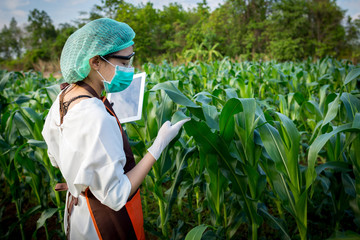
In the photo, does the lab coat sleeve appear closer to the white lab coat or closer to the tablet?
the white lab coat

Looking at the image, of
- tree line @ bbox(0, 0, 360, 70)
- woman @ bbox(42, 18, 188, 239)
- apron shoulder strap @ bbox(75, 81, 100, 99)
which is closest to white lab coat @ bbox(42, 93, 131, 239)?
woman @ bbox(42, 18, 188, 239)

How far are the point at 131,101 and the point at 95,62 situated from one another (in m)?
0.35

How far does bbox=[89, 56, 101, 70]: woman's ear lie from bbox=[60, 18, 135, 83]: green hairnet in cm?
4

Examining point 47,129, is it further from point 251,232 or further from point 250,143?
point 251,232

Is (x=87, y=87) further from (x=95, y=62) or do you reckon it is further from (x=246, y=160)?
(x=246, y=160)

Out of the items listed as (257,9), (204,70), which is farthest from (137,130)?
(257,9)

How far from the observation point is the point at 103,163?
36.2 inches

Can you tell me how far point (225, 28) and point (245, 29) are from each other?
2427 millimetres

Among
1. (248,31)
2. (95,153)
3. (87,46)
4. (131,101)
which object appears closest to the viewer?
(95,153)

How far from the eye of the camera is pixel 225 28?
1026 inches

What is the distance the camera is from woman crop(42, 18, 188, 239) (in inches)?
36.4

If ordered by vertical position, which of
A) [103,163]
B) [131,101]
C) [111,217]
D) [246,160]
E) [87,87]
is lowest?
[111,217]

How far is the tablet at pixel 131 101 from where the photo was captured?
4.37 feet

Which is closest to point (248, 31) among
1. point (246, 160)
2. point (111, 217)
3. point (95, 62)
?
point (246, 160)
